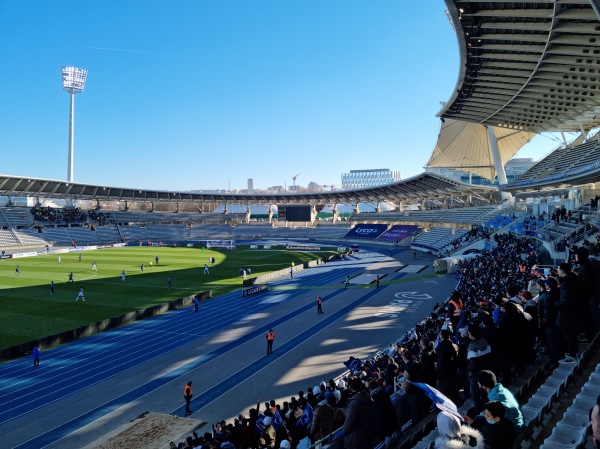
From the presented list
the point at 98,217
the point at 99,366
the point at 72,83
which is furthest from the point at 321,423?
the point at 72,83

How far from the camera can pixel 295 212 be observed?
8975 centimetres

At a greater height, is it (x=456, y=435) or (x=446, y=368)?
(x=456, y=435)

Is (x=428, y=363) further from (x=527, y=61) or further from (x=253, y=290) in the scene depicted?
(x=527, y=61)

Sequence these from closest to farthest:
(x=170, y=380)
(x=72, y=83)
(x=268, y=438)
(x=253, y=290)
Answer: (x=268, y=438), (x=170, y=380), (x=253, y=290), (x=72, y=83)

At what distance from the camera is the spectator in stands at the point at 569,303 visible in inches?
237

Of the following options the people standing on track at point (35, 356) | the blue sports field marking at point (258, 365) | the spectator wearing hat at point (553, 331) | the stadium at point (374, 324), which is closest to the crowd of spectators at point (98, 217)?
the stadium at point (374, 324)

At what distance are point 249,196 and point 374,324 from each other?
7664cm

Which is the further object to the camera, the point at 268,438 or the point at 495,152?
the point at 495,152

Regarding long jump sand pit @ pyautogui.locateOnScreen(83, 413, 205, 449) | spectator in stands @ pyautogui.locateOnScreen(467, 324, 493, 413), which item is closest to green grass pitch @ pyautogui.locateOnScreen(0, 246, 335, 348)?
long jump sand pit @ pyautogui.locateOnScreen(83, 413, 205, 449)

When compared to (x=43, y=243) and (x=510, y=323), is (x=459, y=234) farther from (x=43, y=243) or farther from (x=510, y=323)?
(x=43, y=243)

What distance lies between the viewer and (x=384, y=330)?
19719 millimetres

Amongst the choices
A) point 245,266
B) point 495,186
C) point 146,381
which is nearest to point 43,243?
point 245,266

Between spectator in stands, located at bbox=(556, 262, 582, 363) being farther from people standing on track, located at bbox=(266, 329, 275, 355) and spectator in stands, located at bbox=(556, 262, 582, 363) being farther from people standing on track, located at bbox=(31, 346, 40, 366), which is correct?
people standing on track, located at bbox=(31, 346, 40, 366)

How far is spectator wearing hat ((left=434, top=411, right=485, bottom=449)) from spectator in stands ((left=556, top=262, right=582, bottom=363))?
136 inches
